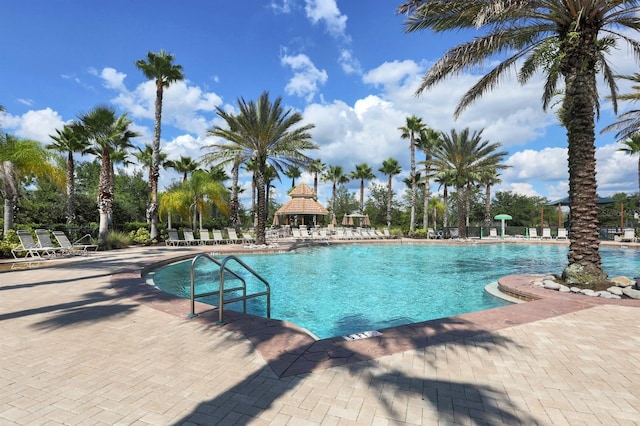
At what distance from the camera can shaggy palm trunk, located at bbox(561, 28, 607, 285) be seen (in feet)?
24.7

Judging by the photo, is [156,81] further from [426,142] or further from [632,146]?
[632,146]

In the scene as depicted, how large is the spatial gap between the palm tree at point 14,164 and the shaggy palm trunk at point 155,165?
5.95 meters

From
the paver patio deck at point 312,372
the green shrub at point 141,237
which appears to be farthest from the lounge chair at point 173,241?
the paver patio deck at point 312,372

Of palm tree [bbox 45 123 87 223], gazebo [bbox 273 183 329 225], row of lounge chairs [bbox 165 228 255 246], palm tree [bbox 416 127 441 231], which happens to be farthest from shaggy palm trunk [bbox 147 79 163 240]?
palm tree [bbox 416 127 441 231]

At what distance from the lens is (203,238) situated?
20922 mm

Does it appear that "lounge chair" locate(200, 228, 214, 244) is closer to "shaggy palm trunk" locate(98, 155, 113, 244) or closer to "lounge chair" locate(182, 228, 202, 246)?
"lounge chair" locate(182, 228, 202, 246)

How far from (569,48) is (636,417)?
7.97 metres

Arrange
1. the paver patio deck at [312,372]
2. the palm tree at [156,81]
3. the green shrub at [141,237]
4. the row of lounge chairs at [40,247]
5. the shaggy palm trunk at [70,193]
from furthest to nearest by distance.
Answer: the shaggy palm trunk at [70,193], the palm tree at [156,81], the green shrub at [141,237], the row of lounge chairs at [40,247], the paver patio deck at [312,372]

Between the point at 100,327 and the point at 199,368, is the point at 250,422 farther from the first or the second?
the point at 100,327

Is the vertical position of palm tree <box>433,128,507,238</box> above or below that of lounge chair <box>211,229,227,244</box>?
above

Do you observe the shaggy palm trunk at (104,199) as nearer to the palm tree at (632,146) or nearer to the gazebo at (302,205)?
the gazebo at (302,205)

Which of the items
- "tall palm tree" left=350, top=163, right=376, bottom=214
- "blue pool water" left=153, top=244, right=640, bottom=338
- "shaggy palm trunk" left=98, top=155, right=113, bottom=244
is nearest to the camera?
"blue pool water" left=153, top=244, right=640, bottom=338

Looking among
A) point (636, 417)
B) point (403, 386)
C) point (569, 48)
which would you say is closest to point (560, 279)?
point (569, 48)

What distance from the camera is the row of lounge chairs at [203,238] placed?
65.2ft
